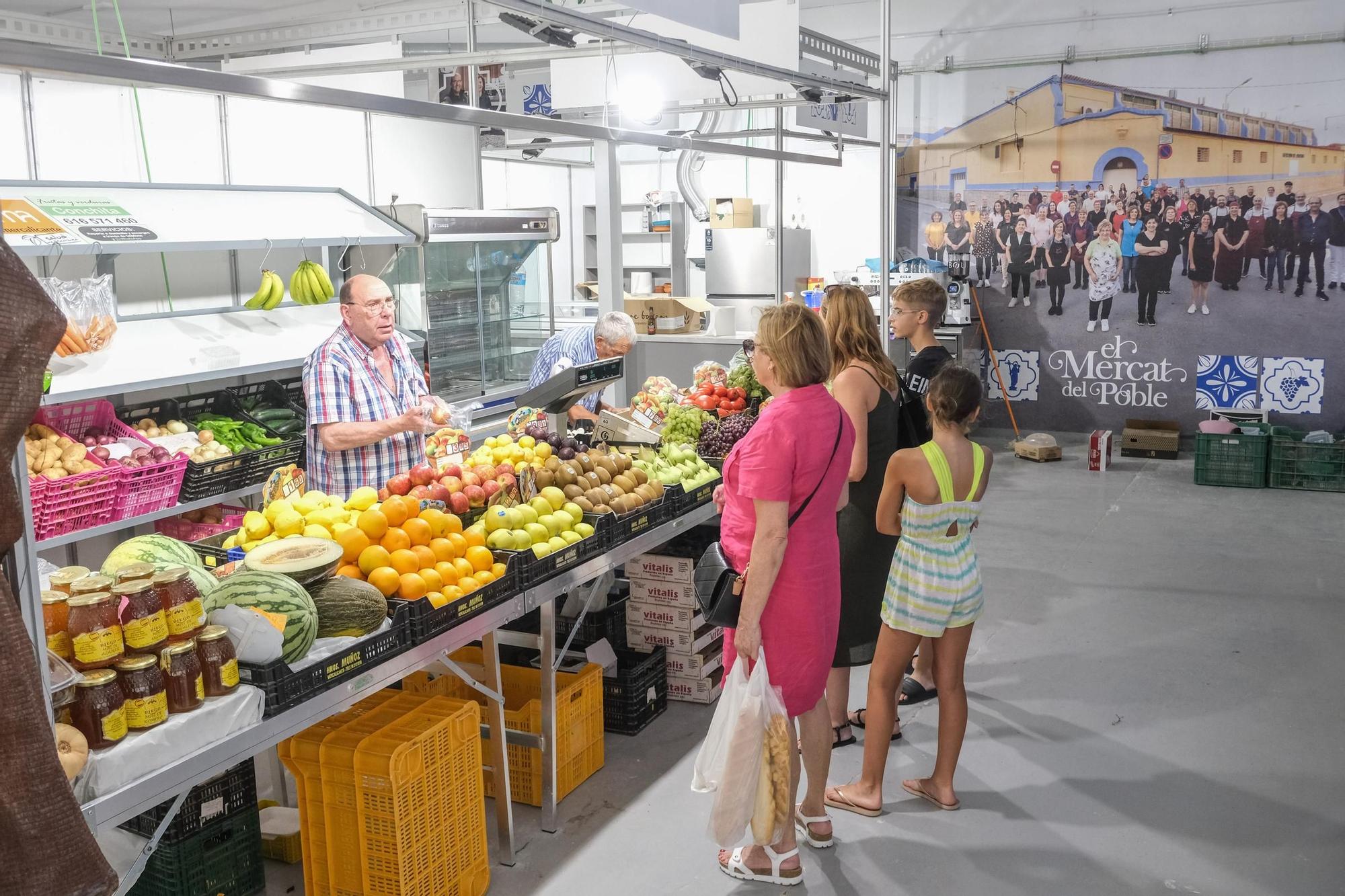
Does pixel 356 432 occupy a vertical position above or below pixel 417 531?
above

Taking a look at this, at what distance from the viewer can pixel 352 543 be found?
3281 millimetres

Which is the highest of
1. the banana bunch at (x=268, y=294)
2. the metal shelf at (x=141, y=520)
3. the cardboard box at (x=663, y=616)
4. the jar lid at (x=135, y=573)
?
the banana bunch at (x=268, y=294)

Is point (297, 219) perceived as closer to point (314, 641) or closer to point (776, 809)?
point (314, 641)

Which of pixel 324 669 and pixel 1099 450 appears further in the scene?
pixel 1099 450

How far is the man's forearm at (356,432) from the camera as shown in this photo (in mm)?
4211

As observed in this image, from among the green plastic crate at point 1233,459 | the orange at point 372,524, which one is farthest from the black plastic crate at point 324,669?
the green plastic crate at point 1233,459

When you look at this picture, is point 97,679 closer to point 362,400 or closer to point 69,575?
point 69,575

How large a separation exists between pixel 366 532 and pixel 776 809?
5.01 feet

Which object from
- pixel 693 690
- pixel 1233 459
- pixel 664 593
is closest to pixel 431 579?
pixel 664 593

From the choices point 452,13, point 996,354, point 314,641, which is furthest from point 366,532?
point 996,354

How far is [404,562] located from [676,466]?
6.32 feet

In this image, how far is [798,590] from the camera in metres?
3.37

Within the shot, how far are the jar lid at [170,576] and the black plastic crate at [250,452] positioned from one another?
2925mm

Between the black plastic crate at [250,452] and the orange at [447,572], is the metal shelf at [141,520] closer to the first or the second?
the black plastic crate at [250,452]
